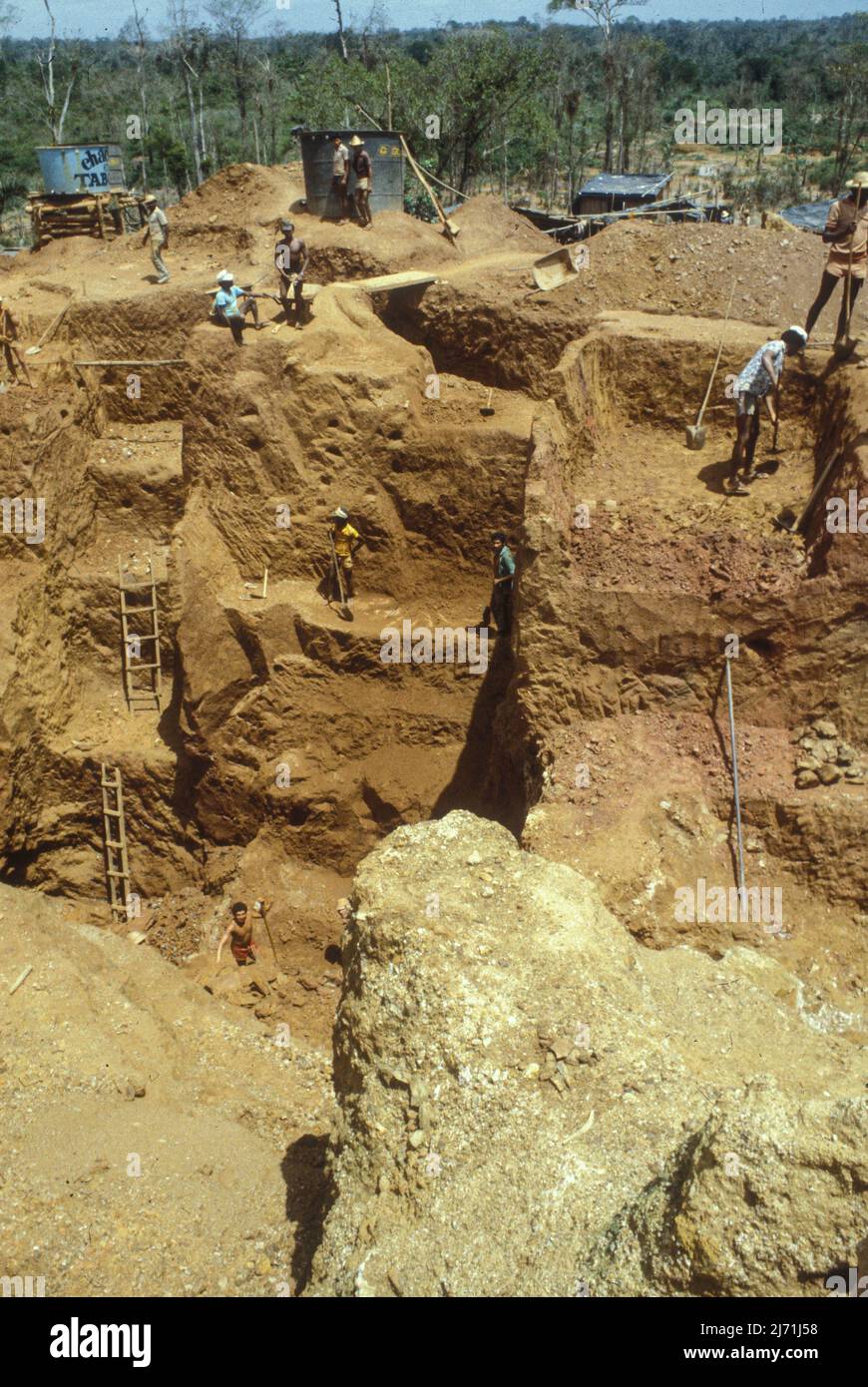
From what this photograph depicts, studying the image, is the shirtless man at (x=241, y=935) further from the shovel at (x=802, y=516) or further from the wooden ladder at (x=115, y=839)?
the shovel at (x=802, y=516)

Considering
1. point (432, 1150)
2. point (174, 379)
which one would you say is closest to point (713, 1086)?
point (432, 1150)

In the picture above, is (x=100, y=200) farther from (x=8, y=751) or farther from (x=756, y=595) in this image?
(x=756, y=595)

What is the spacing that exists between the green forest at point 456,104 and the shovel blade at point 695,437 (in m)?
19.5

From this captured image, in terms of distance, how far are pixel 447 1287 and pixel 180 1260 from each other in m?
3.10

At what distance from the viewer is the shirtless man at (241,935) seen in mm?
12289

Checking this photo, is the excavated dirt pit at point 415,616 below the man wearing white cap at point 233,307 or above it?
below

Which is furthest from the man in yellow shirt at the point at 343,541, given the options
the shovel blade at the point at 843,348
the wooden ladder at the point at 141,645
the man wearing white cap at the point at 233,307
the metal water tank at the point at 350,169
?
the metal water tank at the point at 350,169

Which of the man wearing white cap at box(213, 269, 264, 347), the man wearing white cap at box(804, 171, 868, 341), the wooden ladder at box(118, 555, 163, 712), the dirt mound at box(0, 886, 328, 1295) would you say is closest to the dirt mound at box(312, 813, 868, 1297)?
the dirt mound at box(0, 886, 328, 1295)

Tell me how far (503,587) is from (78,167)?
1644 cm

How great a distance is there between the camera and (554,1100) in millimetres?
6215

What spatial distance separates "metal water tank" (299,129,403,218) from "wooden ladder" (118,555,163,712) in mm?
7619

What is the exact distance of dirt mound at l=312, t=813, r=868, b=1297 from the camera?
15.5 feet

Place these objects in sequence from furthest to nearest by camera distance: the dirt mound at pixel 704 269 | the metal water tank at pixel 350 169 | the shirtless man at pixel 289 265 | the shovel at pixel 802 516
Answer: the metal water tank at pixel 350 169 < the shirtless man at pixel 289 265 < the dirt mound at pixel 704 269 < the shovel at pixel 802 516

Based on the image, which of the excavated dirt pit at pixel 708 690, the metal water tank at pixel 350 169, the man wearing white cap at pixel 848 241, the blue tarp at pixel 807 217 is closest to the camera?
the excavated dirt pit at pixel 708 690
